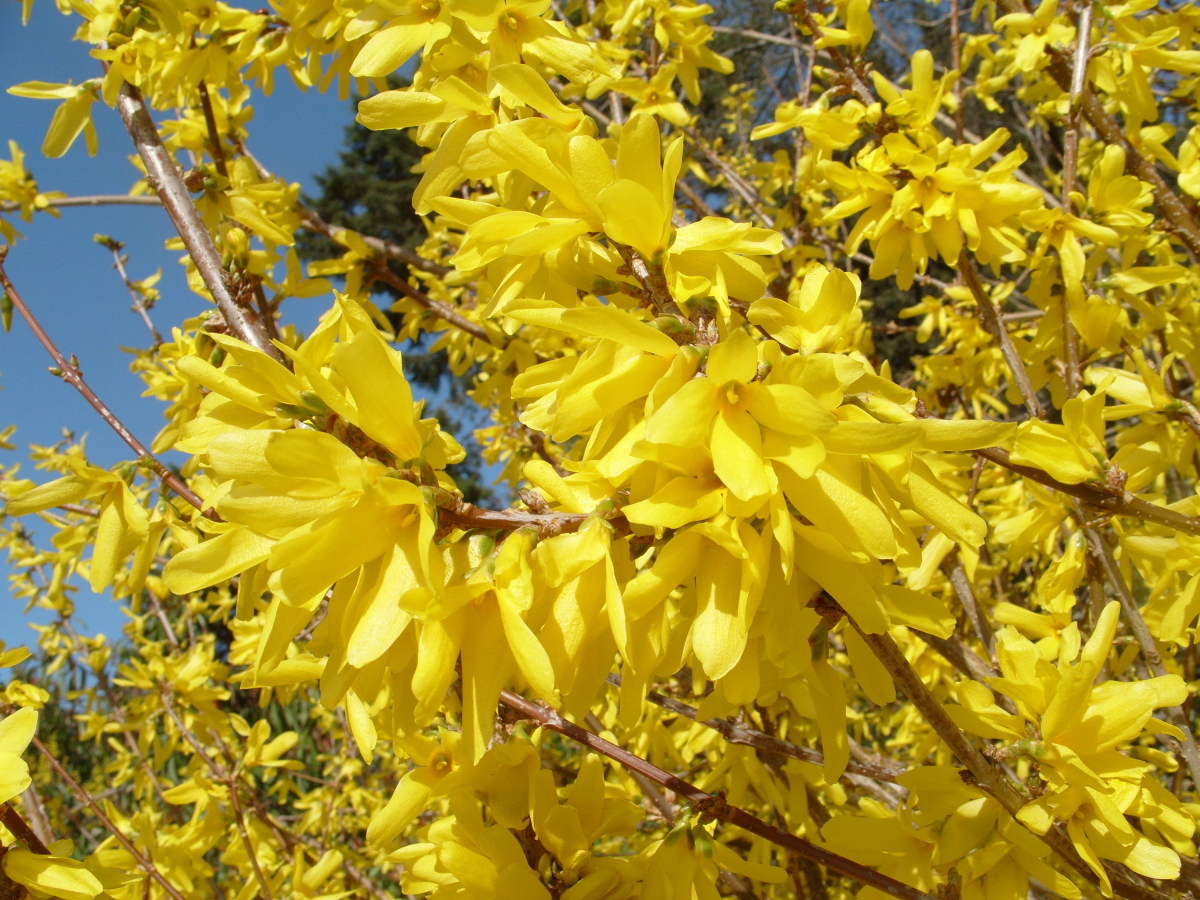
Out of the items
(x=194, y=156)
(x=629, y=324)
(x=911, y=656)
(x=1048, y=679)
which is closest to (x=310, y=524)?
(x=629, y=324)

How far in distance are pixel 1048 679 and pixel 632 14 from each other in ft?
7.66

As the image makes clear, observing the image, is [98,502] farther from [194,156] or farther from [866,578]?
[194,156]

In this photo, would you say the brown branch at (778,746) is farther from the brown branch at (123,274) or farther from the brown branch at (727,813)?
the brown branch at (123,274)

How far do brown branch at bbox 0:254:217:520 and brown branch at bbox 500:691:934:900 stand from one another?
673 mm

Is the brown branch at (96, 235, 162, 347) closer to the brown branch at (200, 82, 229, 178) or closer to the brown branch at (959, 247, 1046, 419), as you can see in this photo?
the brown branch at (200, 82, 229, 178)

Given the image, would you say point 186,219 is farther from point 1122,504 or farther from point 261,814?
point 261,814

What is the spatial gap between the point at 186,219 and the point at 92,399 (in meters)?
0.43

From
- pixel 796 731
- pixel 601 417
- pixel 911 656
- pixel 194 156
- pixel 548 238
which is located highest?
pixel 194 156

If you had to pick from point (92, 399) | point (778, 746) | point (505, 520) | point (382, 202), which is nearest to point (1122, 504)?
point (778, 746)

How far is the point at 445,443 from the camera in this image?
3.04ft

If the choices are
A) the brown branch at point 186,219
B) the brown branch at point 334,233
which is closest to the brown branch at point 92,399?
the brown branch at point 186,219

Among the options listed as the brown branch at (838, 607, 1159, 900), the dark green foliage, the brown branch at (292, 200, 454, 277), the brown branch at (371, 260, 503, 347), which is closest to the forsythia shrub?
the brown branch at (838, 607, 1159, 900)

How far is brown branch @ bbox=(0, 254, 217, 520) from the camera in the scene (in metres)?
1.39

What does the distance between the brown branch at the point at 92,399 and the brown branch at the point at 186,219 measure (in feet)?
0.95
